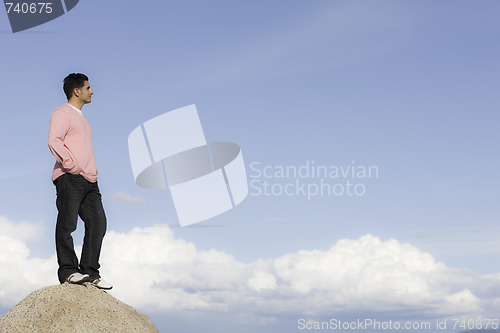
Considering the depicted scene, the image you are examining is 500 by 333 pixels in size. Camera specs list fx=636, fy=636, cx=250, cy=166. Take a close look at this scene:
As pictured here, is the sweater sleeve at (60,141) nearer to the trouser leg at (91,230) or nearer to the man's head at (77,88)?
the man's head at (77,88)

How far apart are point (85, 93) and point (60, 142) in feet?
3.87

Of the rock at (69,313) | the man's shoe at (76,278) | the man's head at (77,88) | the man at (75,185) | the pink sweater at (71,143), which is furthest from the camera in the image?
the man's head at (77,88)

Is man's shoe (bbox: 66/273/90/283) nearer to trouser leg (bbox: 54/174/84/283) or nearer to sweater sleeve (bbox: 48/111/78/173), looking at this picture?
trouser leg (bbox: 54/174/84/283)

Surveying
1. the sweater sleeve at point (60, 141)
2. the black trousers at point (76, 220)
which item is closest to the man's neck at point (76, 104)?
the sweater sleeve at point (60, 141)

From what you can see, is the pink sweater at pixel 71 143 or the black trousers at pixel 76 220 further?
the black trousers at pixel 76 220

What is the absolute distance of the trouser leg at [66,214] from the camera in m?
11.4

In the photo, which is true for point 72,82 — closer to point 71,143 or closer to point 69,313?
point 71,143

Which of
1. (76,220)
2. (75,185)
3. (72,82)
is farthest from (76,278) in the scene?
(72,82)

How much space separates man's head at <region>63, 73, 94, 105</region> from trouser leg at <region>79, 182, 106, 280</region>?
162cm

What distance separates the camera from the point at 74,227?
11.5 meters

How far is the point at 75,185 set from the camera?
11383 millimetres

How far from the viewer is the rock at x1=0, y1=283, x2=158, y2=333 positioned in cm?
1097

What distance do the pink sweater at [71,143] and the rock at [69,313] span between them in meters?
2.07

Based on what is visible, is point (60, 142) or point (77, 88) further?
point (77, 88)
